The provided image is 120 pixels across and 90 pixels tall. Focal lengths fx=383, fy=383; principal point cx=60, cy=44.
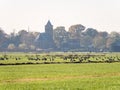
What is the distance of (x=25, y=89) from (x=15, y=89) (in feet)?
3.32

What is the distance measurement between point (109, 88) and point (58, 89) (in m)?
4.83

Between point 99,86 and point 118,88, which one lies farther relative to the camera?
point 99,86

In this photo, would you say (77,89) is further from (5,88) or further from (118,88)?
(5,88)

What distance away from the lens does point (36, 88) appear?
3722cm

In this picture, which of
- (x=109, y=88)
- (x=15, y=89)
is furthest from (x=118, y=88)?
(x=15, y=89)

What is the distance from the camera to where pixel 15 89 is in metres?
36.3

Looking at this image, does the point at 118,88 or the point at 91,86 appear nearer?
the point at 118,88

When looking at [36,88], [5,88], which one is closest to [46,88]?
[36,88]

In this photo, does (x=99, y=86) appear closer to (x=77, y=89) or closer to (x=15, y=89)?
(x=77, y=89)

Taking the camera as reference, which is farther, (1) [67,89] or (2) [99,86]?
(2) [99,86]

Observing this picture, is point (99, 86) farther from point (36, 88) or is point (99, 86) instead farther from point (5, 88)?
point (5, 88)

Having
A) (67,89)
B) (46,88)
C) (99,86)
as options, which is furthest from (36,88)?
(99,86)

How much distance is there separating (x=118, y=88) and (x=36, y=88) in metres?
7.87

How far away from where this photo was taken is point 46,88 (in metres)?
37.1
